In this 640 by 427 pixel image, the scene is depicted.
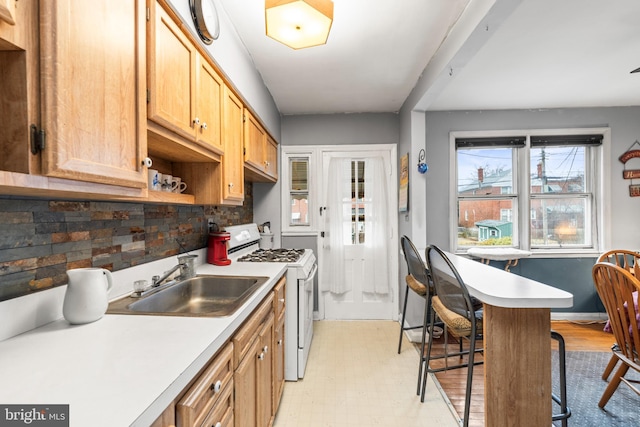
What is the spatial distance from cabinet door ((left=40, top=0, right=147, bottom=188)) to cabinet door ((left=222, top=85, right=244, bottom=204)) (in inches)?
28.2

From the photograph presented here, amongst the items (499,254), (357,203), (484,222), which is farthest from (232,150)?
(484,222)

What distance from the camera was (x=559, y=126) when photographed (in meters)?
3.32

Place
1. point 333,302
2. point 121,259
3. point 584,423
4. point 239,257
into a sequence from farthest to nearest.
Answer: point 333,302 < point 239,257 < point 584,423 < point 121,259

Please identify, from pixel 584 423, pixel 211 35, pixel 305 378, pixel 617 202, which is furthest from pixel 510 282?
pixel 617 202

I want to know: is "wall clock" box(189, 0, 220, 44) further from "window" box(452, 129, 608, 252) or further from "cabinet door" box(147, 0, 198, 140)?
"window" box(452, 129, 608, 252)

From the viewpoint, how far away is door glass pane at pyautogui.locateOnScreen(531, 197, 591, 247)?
11.1ft

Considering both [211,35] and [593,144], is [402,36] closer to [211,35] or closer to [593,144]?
[211,35]

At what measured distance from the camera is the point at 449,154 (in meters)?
3.33

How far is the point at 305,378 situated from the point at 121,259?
5.18ft

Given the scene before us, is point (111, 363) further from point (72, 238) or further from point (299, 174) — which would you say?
point (299, 174)

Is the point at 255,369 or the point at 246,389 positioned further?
the point at 255,369

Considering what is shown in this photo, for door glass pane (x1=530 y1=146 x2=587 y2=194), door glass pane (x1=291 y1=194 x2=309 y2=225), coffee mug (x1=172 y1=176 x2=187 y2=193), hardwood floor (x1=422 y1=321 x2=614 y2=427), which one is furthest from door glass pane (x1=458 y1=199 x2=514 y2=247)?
coffee mug (x1=172 y1=176 x2=187 y2=193)

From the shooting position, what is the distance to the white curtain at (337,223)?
332 cm

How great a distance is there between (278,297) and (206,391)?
101cm
